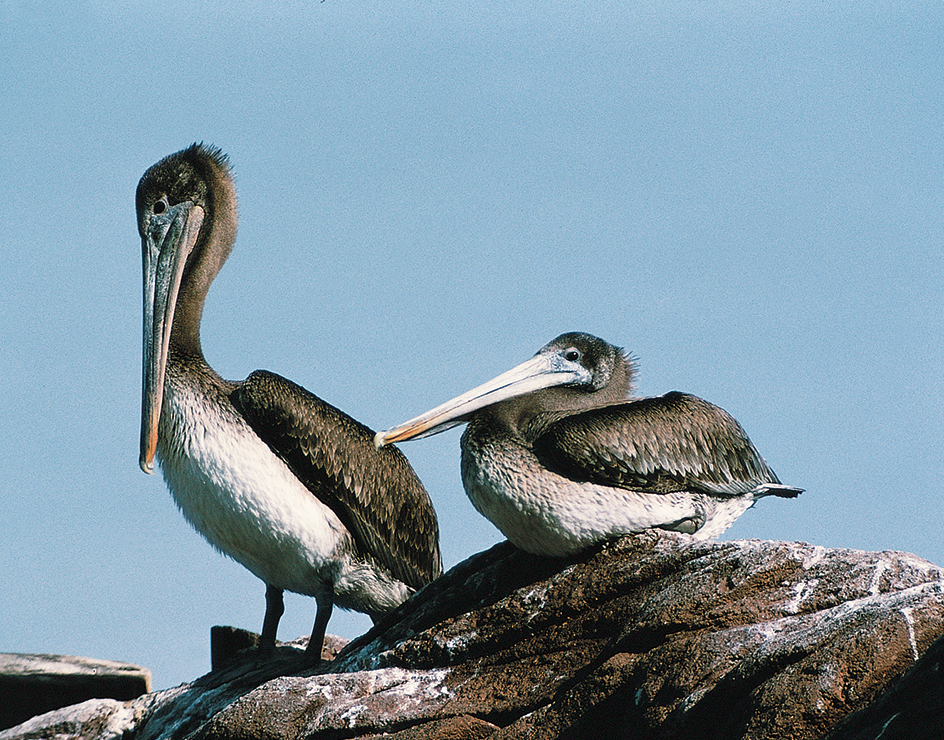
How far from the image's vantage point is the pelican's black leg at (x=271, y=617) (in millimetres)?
7547

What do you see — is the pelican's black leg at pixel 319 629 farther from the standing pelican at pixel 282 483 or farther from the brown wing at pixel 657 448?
the brown wing at pixel 657 448

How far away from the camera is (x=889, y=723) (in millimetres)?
3543

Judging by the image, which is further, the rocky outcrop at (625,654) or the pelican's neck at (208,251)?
the pelican's neck at (208,251)

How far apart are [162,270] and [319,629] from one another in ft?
9.00

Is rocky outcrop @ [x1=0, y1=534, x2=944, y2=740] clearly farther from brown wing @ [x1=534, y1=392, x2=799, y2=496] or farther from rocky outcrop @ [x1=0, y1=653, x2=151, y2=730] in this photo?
rocky outcrop @ [x1=0, y1=653, x2=151, y2=730]

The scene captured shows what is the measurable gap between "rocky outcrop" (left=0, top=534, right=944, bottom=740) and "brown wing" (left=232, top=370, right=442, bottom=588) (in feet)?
3.64

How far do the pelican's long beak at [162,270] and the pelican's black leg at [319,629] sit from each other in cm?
168

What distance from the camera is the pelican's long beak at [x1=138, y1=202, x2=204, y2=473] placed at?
7964 millimetres

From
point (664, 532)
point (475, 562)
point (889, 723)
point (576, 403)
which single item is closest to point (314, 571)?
point (475, 562)

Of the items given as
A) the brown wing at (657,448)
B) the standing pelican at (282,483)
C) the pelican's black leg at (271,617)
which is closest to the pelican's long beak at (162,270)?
the standing pelican at (282,483)

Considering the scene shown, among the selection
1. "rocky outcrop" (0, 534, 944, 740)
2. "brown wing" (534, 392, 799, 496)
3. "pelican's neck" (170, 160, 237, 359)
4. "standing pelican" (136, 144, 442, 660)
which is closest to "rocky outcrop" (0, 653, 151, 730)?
"rocky outcrop" (0, 534, 944, 740)

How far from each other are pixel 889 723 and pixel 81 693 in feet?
18.5

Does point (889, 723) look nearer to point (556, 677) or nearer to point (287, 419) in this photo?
point (556, 677)

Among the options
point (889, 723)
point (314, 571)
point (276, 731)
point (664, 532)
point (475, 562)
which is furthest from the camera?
point (314, 571)
